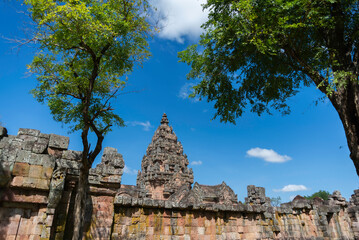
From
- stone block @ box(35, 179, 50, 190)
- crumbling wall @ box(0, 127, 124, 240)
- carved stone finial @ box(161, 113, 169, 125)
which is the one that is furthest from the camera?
carved stone finial @ box(161, 113, 169, 125)

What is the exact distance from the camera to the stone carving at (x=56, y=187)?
5.82 metres

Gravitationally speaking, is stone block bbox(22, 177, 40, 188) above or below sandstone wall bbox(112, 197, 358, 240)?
above

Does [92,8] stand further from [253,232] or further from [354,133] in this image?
[253,232]

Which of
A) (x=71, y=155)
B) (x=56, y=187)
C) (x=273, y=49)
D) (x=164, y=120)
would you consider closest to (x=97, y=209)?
(x=56, y=187)

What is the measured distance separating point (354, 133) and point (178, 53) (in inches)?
303

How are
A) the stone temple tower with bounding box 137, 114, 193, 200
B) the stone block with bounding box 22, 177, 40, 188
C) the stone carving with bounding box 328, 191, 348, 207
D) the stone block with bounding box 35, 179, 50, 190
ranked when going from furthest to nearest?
1. the stone temple tower with bounding box 137, 114, 193, 200
2. the stone carving with bounding box 328, 191, 348, 207
3. the stone block with bounding box 35, 179, 50, 190
4. the stone block with bounding box 22, 177, 40, 188

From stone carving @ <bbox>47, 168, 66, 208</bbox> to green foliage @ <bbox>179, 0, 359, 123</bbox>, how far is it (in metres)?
6.92

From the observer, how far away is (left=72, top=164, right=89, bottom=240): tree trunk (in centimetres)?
564

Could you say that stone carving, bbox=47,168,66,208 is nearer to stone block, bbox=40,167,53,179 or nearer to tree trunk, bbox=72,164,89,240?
stone block, bbox=40,167,53,179

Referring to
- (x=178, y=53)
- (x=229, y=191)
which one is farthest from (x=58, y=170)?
(x=229, y=191)

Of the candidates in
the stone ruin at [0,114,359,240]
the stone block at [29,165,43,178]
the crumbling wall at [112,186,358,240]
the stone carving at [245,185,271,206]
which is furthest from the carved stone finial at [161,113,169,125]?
the stone block at [29,165,43,178]

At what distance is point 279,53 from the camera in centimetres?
957

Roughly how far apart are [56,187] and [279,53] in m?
9.54

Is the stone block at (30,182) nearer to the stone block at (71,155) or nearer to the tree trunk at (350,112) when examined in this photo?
the stone block at (71,155)
